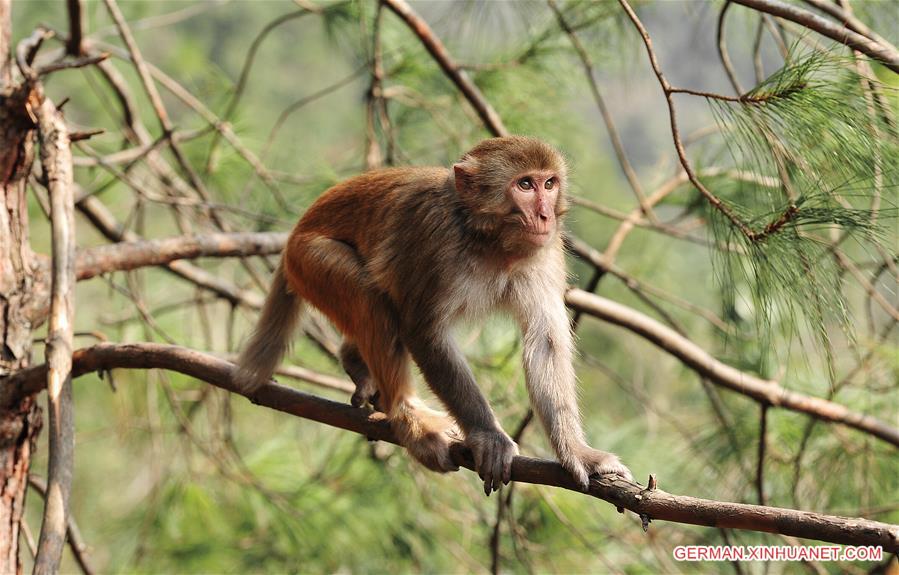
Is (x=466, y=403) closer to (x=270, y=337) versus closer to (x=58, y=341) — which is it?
(x=270, y=337)

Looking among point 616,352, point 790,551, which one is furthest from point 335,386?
point 616,352

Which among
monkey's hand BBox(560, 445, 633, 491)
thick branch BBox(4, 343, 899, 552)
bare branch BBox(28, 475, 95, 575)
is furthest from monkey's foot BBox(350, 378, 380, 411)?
bare branch BBox(28, 475, 95, 575)

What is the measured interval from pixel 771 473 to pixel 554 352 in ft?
7.95

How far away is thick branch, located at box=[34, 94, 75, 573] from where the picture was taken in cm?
297

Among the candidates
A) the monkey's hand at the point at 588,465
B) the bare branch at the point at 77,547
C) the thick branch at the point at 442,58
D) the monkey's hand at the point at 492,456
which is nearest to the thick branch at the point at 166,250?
the bare branch at the point at 77,547

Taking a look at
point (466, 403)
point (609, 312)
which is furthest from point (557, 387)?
point (609, 312)

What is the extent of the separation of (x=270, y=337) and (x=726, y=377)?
2317 mm

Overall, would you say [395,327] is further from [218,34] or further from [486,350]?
[218,34]

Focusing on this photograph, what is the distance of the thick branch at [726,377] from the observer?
4562 millimetres

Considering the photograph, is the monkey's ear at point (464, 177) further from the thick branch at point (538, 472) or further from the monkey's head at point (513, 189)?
the thick branch at point (538, 472)

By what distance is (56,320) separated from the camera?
3422 mm

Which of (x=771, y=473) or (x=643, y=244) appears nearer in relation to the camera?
(x=771, y=473)

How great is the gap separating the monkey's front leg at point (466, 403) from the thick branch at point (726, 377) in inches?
47.1

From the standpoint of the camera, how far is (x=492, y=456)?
3.25 meters
